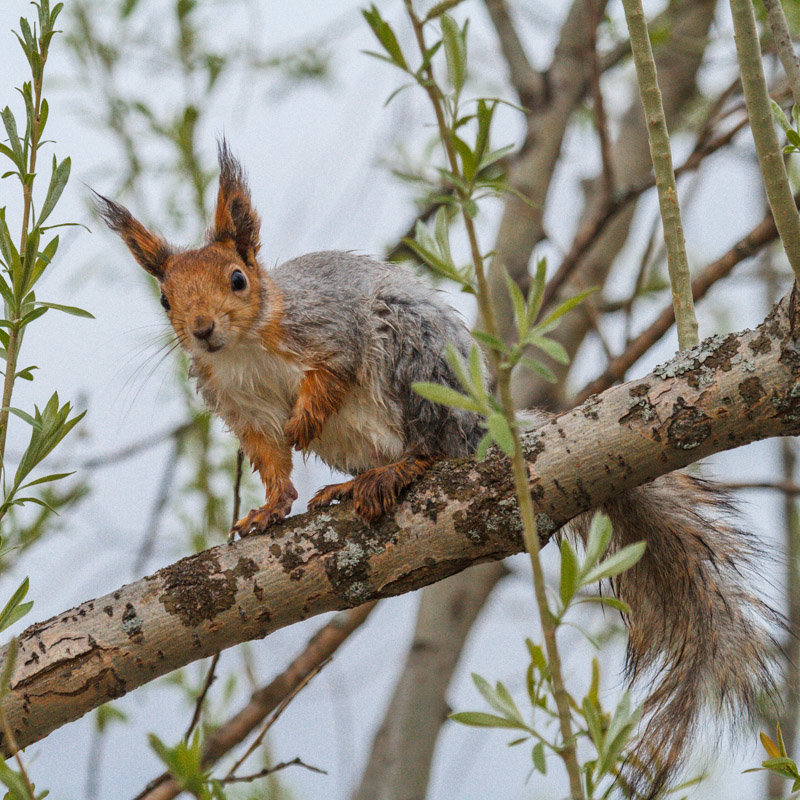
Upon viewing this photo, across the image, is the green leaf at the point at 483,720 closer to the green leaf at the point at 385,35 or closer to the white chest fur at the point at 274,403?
the green leaf at the point at 385,35

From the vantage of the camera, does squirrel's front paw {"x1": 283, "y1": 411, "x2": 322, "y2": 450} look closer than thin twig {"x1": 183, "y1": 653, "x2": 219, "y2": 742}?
No

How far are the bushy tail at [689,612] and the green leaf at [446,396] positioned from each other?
0.84 meters

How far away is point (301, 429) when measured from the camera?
75.6 inches

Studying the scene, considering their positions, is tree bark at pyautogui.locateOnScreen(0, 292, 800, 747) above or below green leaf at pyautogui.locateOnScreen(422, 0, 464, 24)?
below

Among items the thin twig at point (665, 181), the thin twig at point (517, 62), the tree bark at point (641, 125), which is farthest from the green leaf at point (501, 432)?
the thin twig at point (517, 62)

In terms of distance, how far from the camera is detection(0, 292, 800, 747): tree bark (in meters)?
1.37

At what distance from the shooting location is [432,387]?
0.80 metres

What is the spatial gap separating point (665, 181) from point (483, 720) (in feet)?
3.17

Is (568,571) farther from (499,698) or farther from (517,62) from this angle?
(517,62)

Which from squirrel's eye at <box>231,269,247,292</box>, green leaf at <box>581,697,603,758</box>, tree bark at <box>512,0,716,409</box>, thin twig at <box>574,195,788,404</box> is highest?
tree bark at <box>512,0,716,409</box>

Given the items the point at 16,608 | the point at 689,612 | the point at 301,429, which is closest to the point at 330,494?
the point at 301,429

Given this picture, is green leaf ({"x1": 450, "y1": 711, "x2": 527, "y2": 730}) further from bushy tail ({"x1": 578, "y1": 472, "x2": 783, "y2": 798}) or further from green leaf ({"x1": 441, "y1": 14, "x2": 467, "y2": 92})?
bushy tail ({"x1": 578, "y1": 472, "x2": 783, "y2": 798})

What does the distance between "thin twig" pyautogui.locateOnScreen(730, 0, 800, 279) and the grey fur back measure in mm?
823

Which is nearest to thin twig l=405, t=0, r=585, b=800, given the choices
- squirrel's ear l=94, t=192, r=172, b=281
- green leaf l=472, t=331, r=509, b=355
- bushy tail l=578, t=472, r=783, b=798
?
green leaf l=472, t=331, r=509, b=355
